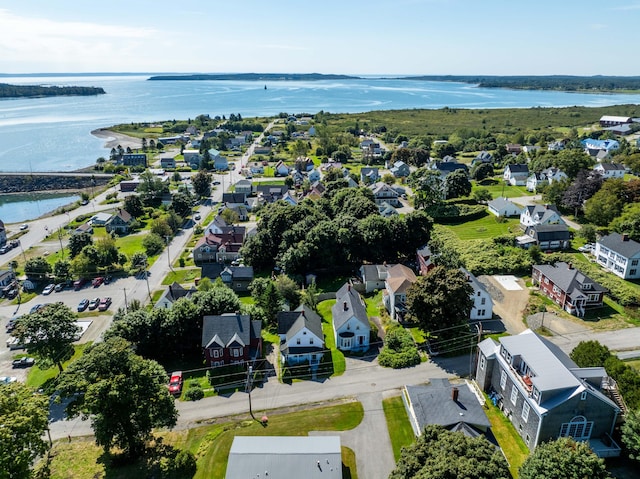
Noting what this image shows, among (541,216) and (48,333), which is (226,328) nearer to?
(48,333)

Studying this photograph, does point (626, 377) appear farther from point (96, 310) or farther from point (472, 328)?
point (96, 310)

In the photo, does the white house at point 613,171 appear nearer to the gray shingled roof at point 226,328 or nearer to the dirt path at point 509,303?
the dirt path at point 509,303

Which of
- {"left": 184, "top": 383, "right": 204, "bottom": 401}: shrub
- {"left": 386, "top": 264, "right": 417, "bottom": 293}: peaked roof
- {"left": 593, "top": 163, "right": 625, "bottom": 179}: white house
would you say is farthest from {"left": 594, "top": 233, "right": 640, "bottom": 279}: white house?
{"left": 184, "top": 383, "right": 204, "bottom": 401}: shrub

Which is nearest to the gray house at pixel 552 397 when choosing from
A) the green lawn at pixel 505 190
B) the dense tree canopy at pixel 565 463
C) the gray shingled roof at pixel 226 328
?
the dense tree canopy at pixel 565 463

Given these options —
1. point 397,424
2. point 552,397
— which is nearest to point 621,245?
point 552,397

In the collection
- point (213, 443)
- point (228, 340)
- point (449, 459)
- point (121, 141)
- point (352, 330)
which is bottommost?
point (213, 443)

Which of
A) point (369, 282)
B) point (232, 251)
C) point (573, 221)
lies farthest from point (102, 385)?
point (573, 221)
